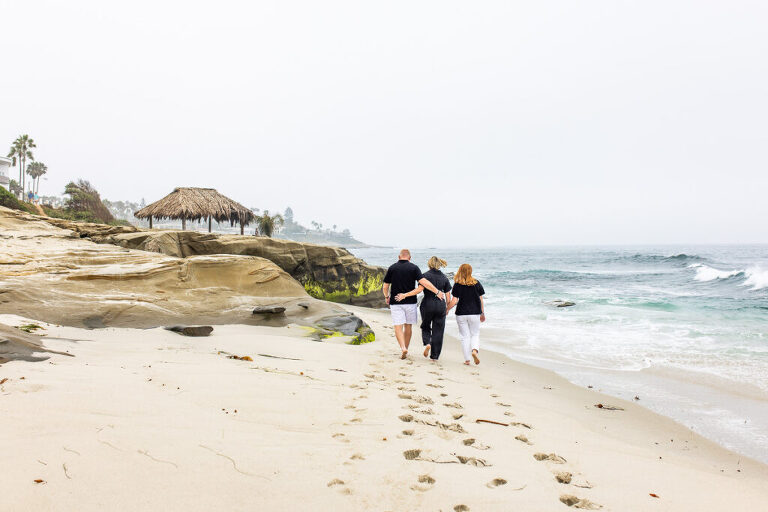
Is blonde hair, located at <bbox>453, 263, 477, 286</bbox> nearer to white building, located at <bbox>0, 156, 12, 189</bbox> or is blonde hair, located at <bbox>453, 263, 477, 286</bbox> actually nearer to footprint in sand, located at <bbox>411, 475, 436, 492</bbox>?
footprint in sand, located at <bbox>411, 475, 436, 492</bbox>

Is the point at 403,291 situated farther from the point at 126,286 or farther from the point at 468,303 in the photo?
the point at 126,286

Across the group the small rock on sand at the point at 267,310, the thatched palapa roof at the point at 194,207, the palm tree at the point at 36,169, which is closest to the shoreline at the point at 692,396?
the small rock on sand at the point at 267,310

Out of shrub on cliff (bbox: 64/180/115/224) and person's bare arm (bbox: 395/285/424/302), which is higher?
shrub on cliff (bbox: 64/180/115/224)

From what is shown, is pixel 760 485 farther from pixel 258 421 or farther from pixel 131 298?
pixel 131 298

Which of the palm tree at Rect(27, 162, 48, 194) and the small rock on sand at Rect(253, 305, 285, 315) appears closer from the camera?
the small rock on sand at Rect(253, 305, 285, 315)

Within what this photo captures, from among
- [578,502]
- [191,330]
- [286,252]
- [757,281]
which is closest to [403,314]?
[191,330]

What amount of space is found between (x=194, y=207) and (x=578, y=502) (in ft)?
71.7

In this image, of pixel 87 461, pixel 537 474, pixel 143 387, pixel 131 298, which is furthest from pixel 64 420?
pixel 131 298

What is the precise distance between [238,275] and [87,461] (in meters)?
7.71

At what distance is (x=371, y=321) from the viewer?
12039mm

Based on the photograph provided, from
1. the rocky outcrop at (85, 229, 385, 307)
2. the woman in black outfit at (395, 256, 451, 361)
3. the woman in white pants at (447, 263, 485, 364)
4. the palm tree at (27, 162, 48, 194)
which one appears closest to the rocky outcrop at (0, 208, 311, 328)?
the rocky outcrop at (85, 229, 385, 307)

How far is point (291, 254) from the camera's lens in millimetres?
15430

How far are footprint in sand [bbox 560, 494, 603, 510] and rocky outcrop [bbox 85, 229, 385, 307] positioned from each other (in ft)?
41.0

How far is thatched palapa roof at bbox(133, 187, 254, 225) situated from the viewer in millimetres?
20472
